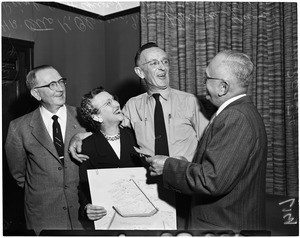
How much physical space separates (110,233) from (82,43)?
5.25 ft

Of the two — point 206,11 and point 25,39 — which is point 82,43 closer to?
point 25,39

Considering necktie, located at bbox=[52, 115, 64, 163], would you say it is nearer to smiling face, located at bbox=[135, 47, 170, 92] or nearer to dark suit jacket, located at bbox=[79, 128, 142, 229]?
dark suit jacket, located at bbox=[79, 128, 142, 229]

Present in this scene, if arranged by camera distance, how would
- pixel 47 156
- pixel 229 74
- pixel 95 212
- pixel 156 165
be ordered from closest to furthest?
pixel 229 74 < pixel 156 165 < pixel 95 212 < pixel 47 156

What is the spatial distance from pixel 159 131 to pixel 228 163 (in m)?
0.68

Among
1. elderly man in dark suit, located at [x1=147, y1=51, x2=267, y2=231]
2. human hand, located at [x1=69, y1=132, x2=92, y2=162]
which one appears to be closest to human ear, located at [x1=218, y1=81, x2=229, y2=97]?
elderly man in dark suit, located at [x1=147, y1=51, x2=267, y2=231]

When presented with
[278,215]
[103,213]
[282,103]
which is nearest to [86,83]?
[103,213]

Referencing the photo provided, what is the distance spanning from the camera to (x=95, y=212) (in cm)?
154

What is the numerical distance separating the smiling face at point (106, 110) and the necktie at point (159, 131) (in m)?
0.27

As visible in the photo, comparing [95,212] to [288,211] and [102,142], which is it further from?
[288,211]

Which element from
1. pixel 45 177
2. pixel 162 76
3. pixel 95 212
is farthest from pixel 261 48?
pixel 45 177

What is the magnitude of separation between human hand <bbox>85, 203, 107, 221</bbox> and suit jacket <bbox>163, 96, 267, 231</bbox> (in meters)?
0.40

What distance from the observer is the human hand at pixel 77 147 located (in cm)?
164

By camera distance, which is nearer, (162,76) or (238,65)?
(238,65)

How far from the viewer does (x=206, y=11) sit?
2.05 meters
